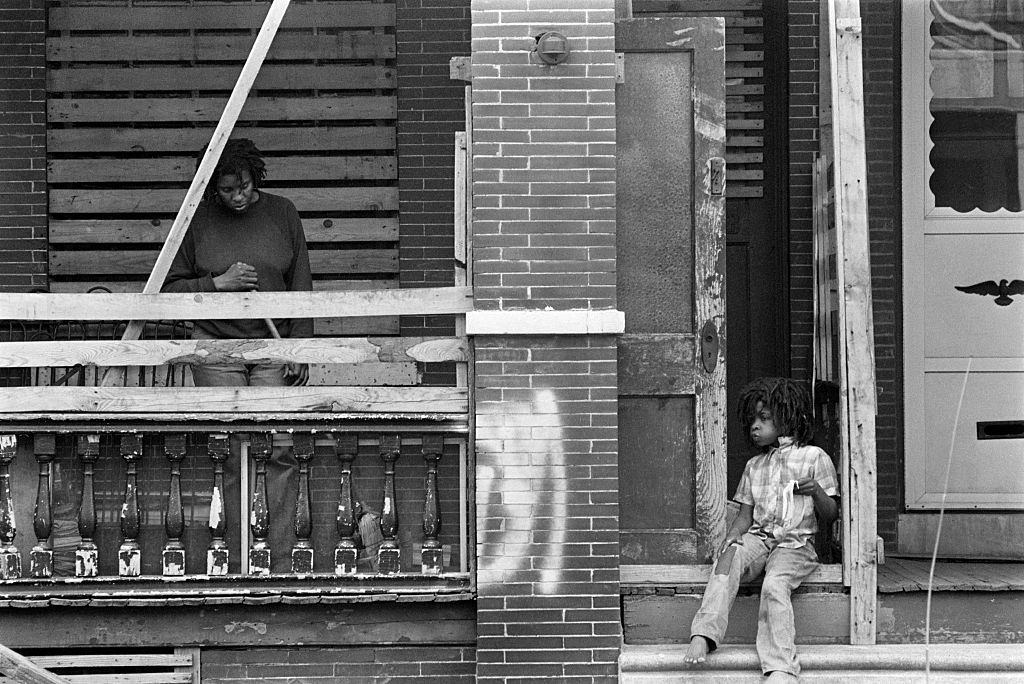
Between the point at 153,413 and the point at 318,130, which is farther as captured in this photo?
the point at 318,130

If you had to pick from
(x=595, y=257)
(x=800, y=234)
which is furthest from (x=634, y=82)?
(x=800, y=234)

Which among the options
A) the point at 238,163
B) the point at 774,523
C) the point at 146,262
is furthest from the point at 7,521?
the point at 774,523

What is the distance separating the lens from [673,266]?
5.57m

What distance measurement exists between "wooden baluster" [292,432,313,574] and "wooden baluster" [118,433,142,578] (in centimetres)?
72

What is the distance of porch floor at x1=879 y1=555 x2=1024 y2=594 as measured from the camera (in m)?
5.46

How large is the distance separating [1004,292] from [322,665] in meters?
4.51

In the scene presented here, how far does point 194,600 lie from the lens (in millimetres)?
5340

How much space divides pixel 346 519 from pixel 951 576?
3.01 meters

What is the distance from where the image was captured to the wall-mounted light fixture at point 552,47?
17.3ft

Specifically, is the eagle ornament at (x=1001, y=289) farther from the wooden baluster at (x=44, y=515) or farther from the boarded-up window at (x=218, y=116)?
the wooden baluster at (x=44, y=515)

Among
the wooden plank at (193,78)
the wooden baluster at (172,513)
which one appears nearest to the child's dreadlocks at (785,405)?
the wooden baluster at (172,513)

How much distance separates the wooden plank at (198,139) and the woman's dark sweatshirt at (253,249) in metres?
1.63

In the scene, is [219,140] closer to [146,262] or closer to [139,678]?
[139,678]

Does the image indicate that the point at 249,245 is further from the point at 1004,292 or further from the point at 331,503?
the point at 1004,292
